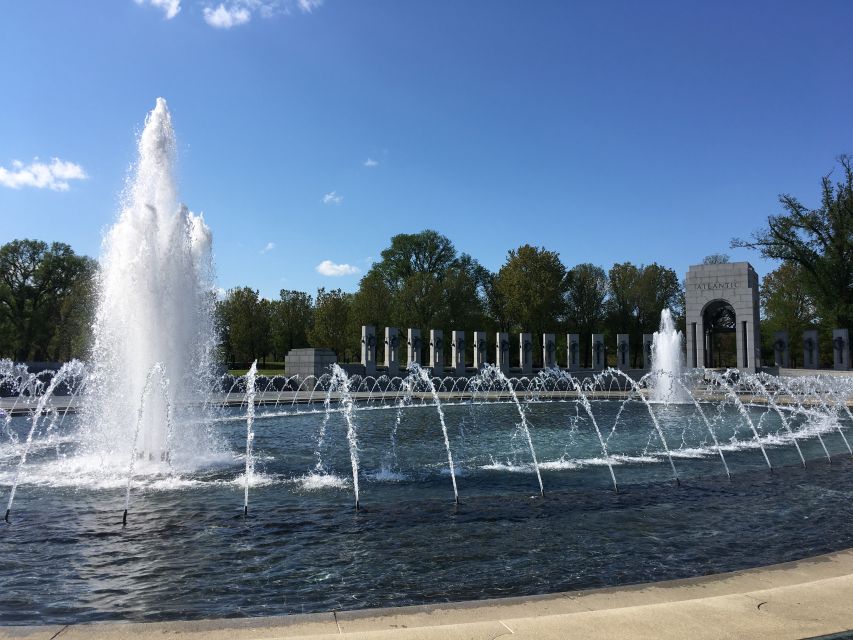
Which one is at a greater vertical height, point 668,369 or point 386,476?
point 668,369

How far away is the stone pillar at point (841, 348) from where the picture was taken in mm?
46531

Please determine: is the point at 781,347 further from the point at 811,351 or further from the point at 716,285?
the point at 716,285

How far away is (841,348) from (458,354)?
28.1m

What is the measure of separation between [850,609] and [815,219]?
177 ft

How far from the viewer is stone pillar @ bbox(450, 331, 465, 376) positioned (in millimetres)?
48156

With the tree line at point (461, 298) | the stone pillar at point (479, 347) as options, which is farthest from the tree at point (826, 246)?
the stone pillar at point (479, 347)

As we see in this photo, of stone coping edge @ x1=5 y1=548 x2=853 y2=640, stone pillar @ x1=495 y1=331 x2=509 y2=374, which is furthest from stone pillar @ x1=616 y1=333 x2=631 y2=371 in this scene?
stone coping edge @ x1=5 y1=548 x2=853 y2=640

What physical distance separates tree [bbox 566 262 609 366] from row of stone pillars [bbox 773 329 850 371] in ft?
65.4

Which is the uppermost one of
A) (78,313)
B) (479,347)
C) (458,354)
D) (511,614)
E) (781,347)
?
(78,313)

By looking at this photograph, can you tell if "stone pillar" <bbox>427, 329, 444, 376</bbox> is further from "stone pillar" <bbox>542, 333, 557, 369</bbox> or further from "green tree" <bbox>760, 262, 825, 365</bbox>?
"green tree" <bbox>760, 262, 825, 365</bbox>

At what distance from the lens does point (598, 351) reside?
53.7 metres

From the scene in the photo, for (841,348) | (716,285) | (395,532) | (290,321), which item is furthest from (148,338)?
(290,321)

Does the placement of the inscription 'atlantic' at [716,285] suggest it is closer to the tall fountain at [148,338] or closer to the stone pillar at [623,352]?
the stone pillar at [623,352]

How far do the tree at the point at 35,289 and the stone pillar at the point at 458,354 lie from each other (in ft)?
104
